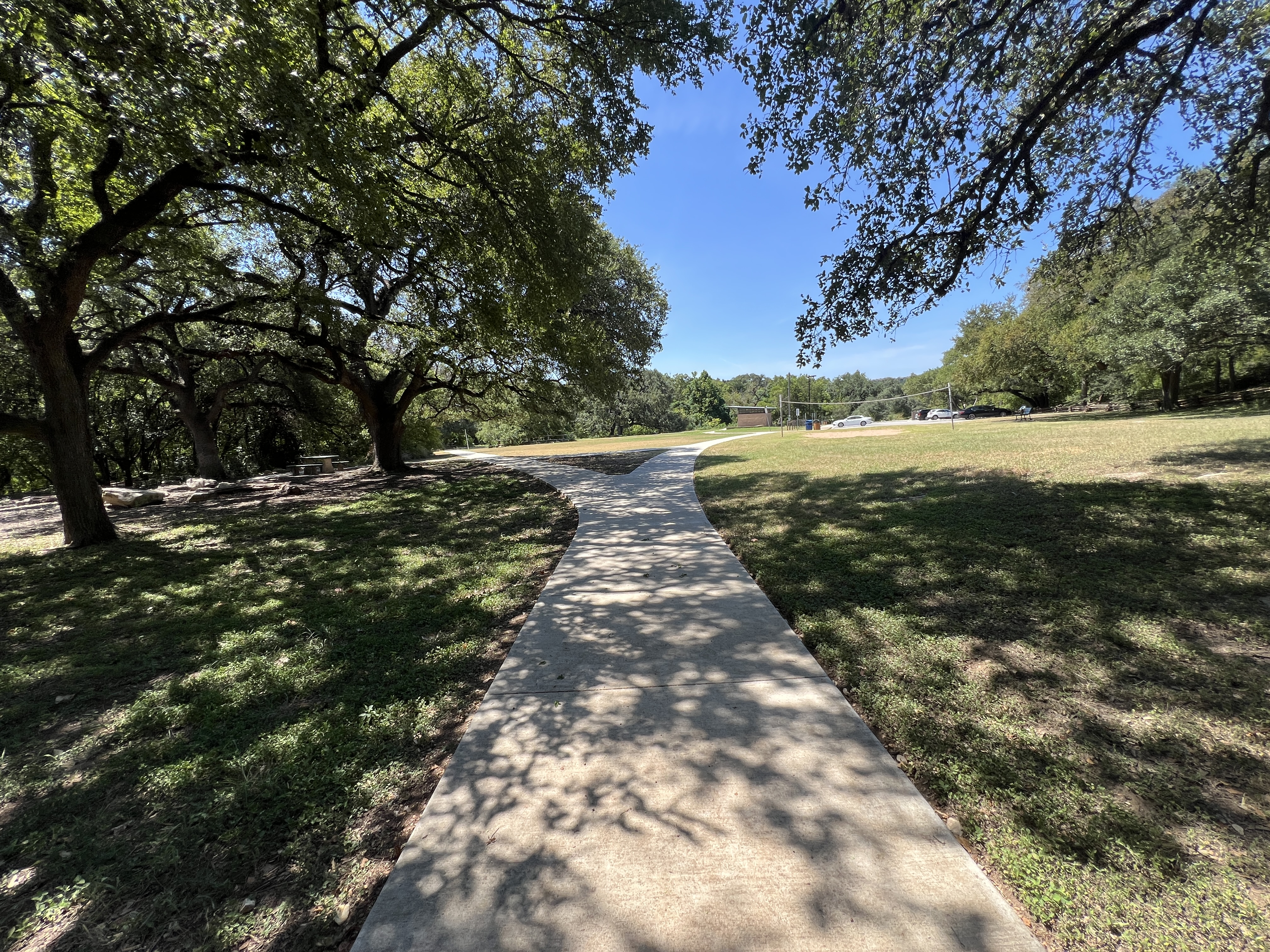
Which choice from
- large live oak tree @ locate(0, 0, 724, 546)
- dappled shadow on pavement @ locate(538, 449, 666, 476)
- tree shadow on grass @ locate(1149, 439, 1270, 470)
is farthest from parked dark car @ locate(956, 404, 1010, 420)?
large live oak tree @ locate(0, 0, 724, 546)

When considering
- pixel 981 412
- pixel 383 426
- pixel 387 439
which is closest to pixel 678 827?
pixel 383 426

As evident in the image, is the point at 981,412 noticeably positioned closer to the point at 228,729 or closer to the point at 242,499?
the point at 242,499

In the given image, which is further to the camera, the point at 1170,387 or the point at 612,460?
the point at 1170,387

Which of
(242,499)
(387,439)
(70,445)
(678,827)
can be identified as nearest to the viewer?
(678,827)

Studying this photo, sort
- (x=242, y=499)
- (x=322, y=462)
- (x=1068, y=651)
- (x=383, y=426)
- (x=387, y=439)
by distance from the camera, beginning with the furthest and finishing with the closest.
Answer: (x=322, y=462) < (x=387, y=439) < (x=383, y=426) < (x=242, y=499) < (x=1068, y=651)

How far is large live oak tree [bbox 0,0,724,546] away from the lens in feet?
13.8

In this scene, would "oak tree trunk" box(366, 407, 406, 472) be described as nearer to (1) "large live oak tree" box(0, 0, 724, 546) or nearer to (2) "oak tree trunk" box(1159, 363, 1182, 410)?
(1) "large live oak tree" box(0, 0, 724, 546)

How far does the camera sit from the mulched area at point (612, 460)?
15.4 metres

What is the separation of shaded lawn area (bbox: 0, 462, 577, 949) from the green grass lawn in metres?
2.54

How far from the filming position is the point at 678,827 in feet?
6.39

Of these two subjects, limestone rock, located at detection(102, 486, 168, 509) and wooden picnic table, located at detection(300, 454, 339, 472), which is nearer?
limestone rock, located at detection(102, 486, 168, 509)

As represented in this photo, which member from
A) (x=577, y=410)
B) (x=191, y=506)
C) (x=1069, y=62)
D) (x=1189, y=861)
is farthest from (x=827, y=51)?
→ (x=191, y=506)

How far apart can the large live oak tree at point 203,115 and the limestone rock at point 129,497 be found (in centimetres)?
513

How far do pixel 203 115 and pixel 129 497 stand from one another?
11694mm
